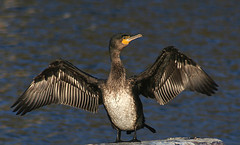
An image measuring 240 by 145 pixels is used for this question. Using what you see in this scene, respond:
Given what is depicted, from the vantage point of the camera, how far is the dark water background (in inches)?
446

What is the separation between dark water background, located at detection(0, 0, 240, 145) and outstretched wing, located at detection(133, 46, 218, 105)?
7.75 ft

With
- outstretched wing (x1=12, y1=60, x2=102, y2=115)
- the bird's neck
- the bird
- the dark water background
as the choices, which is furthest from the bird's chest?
the dark water background

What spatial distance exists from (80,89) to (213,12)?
1000 centimetres

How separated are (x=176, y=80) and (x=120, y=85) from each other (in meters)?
1.16

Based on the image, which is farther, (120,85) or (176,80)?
(176,80)

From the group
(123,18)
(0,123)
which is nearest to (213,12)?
(123,18)

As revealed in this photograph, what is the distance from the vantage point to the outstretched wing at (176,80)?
28.5 feet

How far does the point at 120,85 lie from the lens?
Result: 8.24 m

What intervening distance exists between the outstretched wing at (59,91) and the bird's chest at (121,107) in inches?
24.0

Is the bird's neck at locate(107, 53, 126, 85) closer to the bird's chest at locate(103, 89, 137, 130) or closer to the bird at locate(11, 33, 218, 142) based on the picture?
the bird at locate(11, 33, 218, 142)

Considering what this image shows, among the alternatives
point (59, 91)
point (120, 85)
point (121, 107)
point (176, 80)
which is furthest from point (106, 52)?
→ point (121, 107)

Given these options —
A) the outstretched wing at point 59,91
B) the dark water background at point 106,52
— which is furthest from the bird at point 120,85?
the dark water background at point 106,52

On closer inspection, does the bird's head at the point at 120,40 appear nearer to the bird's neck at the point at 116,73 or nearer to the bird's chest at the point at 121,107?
the bird's neck at the point at 116,73

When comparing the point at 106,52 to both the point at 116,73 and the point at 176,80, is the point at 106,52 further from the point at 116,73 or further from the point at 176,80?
the point at 116,73
